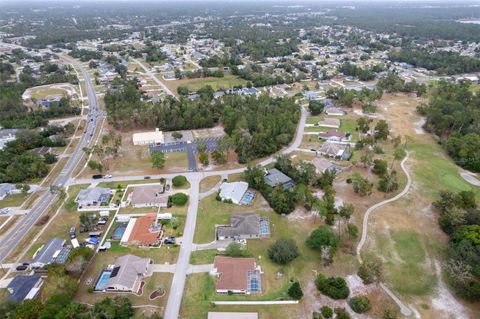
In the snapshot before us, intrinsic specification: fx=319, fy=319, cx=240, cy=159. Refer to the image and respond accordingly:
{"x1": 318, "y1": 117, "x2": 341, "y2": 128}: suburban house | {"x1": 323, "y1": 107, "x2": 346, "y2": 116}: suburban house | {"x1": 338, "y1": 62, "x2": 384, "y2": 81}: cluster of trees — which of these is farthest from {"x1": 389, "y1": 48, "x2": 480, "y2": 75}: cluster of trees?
{"x1": 318, "y1": 117, "x2": 341, "y2": 128}: suburban house

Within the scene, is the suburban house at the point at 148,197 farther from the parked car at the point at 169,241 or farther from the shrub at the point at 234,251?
the shrub at the point at 234,251

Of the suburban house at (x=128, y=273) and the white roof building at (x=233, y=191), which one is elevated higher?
the white roof building at (x=233, y=191)

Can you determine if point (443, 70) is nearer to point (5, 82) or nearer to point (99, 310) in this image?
point (99, 310)

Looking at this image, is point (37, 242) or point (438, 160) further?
point (438, 160)

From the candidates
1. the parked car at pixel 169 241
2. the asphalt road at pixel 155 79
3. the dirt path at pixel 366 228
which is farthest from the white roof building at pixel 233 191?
the asphalt road at pixel 155 79

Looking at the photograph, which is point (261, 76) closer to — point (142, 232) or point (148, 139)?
point (148, 139)

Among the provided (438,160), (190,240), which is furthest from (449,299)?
(438,160)
